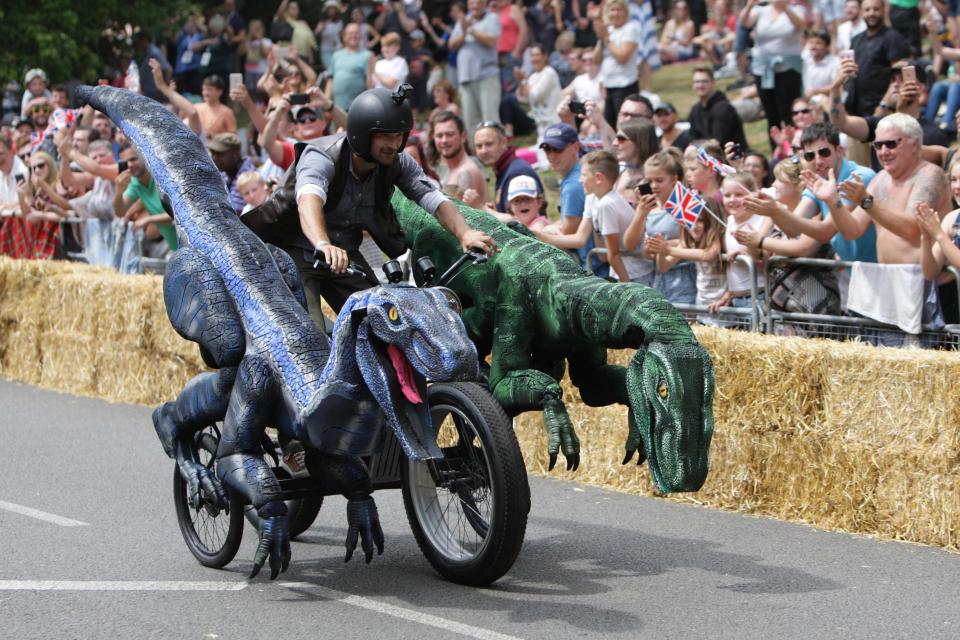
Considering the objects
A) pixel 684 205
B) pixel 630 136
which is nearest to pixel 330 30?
pixel 630 136

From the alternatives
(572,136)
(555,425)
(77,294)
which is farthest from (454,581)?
(77,294)

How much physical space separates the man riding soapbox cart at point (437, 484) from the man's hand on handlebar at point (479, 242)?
0.27 ft

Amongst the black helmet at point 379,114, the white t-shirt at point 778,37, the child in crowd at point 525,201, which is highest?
the white t-shirt at point 778,37

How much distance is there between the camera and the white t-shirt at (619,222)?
10.8m

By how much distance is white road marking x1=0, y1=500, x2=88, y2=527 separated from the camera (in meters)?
8.16

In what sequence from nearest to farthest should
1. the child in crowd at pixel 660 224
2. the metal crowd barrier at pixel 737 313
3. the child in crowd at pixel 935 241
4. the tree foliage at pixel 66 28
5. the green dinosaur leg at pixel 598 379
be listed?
the green dinosaur leg at pixel 598 379, the child in crowd at pixel 935 241, the metal crowd barrier at pixel 737 313, the child in crowd at pixel 660 224, the tree foliage at pixel 66 28

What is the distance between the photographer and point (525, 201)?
1124cm

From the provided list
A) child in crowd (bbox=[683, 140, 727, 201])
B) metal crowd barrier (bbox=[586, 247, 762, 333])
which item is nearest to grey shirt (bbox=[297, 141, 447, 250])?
metal crowd barrier (bbox=[586, 247, 762, 333])

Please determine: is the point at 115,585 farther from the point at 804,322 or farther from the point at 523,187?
the point at 523,187

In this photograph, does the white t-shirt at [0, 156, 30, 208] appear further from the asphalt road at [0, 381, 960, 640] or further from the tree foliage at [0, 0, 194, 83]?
the asphalt road at [0, 381, 960, 640]

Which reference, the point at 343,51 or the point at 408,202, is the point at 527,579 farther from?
the point at 343,51

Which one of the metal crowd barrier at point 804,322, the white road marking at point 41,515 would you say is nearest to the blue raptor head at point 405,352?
the white road marking at point 41,515

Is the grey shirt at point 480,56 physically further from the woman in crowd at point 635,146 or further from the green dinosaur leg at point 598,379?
the green dinosaur leg at point 598,379

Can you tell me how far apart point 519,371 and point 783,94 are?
30.6 feet
